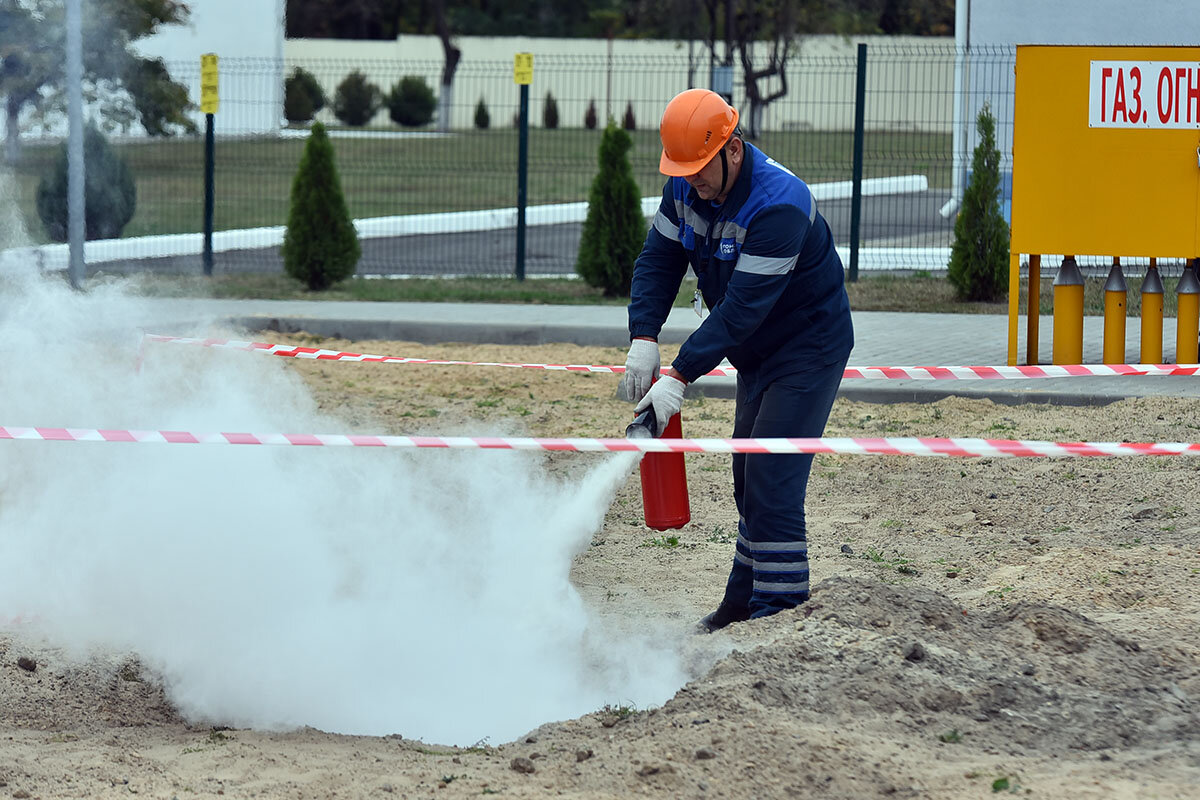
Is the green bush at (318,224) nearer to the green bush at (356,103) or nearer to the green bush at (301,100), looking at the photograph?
the green bush at (301,100)

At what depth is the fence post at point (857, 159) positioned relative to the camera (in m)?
13.8

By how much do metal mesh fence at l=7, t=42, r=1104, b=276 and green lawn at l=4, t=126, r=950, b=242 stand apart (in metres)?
0.04

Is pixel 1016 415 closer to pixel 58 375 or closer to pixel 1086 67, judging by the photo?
pixel 1086 67

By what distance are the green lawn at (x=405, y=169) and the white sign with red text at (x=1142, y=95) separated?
20.9 ft

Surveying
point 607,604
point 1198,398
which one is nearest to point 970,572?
point 607,604

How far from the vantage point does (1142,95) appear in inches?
351

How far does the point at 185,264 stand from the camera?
15.9 m

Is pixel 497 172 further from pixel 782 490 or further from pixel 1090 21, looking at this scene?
pixel 782 490

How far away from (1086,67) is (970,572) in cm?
453

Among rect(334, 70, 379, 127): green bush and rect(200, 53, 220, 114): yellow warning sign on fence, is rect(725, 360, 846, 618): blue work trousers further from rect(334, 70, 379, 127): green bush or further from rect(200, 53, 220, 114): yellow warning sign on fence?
rect(334, 70, 379, 127): green bush

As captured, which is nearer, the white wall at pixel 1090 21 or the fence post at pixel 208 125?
the fence post at pixel 208 125

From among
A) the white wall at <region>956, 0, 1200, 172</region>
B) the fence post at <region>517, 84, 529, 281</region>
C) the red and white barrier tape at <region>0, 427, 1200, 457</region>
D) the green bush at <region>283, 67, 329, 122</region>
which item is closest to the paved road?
the fence post at <region>517, 84, 529, 281</region>

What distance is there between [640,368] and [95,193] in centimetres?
1329

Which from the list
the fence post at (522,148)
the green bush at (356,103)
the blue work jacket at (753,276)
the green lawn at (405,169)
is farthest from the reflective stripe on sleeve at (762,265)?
the green bush at (356,103)
